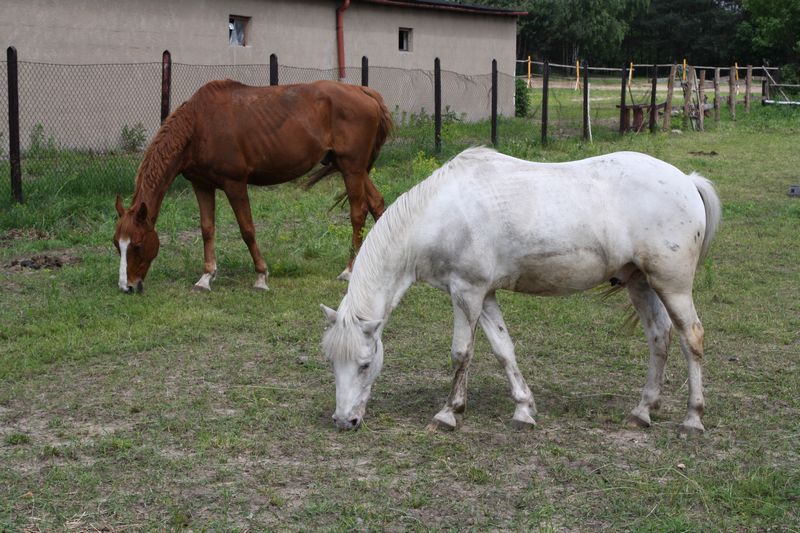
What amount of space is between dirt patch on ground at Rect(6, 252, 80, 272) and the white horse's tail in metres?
5.93

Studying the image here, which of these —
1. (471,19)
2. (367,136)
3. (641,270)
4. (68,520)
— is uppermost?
(471,19)

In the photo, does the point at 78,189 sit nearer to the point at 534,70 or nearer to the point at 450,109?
the point at 450,109

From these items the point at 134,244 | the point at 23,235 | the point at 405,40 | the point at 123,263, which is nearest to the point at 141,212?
the point at 134,244

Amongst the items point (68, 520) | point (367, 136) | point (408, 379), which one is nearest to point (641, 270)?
point (408, 379)

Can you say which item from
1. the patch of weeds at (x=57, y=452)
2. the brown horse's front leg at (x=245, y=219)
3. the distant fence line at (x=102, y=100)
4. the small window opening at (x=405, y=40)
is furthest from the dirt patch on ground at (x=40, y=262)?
the small window opening at (x=405, y=40)

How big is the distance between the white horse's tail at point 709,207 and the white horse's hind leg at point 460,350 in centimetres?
125

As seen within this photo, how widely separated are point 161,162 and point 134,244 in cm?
74

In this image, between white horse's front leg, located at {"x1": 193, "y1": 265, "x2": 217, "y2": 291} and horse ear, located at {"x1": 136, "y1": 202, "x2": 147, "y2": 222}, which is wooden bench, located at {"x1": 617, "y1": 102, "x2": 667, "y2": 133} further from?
horse ear, located at {"x1": 136, "y1": 202, "x2": 147, "y2": 222}

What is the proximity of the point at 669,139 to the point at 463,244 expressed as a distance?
15802mm

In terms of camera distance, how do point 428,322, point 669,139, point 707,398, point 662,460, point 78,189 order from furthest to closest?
point 669,139, point 78,189, point 428,322, point 707,398, point 662,460

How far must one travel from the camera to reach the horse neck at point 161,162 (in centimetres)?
766


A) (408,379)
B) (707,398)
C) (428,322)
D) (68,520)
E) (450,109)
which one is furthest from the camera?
(450,109)

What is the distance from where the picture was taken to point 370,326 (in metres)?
4.73

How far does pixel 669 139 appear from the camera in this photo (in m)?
19.5
